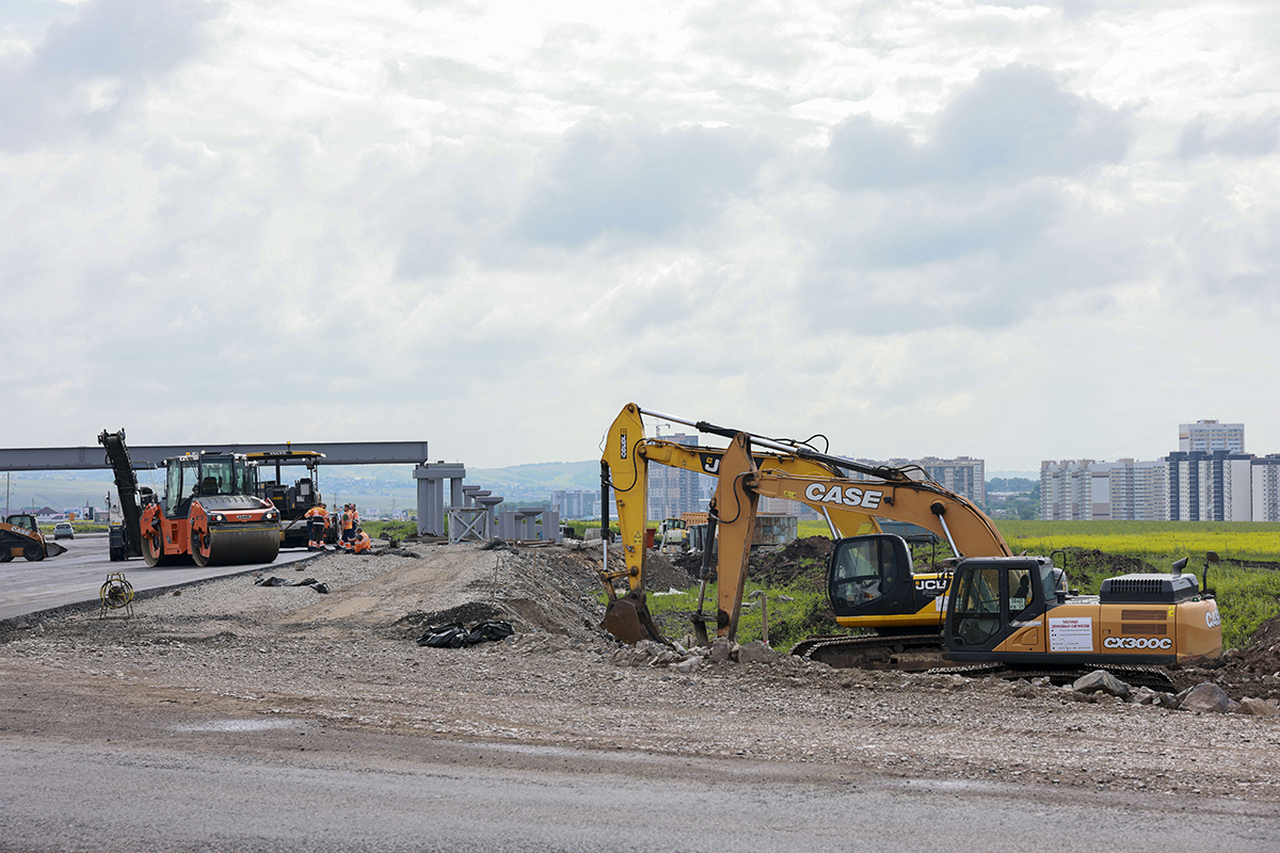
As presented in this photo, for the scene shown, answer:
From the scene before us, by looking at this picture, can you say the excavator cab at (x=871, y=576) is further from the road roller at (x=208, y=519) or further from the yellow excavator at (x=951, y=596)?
the road roller at (x=208, y=519)

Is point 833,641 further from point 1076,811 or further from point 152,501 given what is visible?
point 152,501

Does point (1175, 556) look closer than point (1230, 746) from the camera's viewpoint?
No

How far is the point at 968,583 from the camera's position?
14828mm

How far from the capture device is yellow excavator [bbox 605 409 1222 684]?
1393cm

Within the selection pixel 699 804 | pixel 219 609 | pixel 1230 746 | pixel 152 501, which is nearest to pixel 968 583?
pixel 1230 746

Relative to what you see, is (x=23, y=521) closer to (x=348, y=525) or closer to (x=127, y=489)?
(x=348, y=525)

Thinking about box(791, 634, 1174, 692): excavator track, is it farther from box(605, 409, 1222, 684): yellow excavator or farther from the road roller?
the road roller

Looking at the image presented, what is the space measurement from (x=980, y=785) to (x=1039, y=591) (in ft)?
23.2

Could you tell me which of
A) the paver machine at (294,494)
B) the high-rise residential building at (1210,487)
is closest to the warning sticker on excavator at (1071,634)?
the paver machine at (294,494)

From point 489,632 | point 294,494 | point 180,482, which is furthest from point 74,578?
point 489,632

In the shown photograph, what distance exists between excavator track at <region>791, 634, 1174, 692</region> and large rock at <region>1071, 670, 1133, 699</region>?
1.30 meters

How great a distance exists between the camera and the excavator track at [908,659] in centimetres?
1448

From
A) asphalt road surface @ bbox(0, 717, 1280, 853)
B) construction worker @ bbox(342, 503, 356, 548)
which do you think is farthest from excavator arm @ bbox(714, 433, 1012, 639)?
construction worker @ bbox(342, 503, 356, 548)

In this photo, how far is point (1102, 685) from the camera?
507 inches
